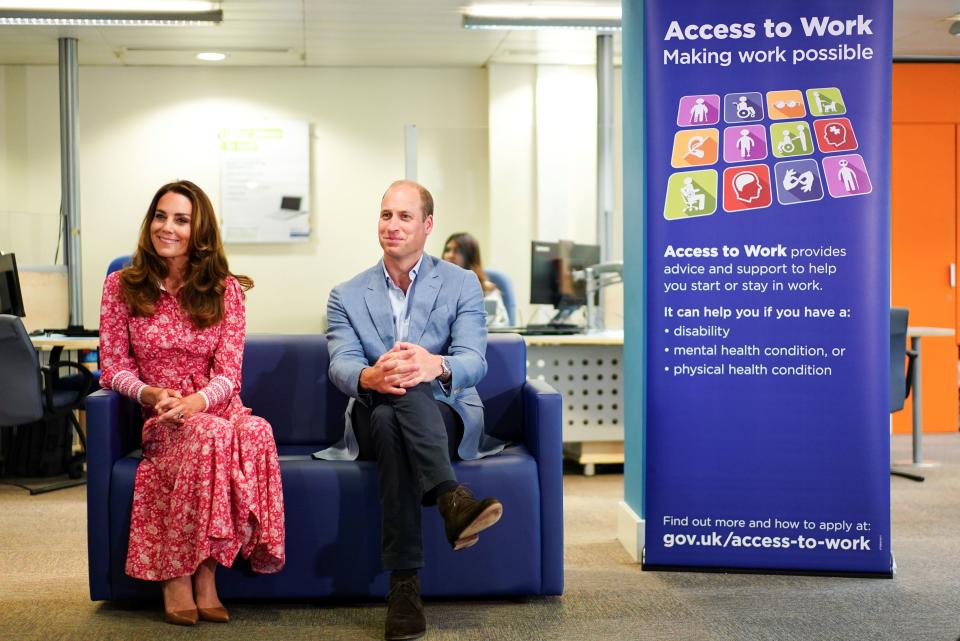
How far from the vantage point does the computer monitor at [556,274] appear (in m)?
6.01

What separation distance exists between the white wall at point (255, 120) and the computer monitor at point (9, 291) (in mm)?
2359

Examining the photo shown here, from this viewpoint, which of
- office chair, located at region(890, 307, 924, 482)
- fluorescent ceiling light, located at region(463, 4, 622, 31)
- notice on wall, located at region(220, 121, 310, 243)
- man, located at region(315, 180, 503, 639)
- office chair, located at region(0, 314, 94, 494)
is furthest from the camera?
notice on wall, located at region(220, 121, 310, 243)

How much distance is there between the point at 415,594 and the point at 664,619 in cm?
72

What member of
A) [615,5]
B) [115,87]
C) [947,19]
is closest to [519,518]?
[615,5]

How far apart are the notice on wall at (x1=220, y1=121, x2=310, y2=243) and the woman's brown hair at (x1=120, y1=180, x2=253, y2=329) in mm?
5045

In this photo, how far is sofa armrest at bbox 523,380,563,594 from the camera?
10.4 feet

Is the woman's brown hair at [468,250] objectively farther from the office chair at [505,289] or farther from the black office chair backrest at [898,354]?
the black office chair backrest at [898,354]

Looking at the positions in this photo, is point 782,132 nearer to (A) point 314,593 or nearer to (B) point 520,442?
(B) point 520,442

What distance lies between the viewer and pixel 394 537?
292 centimetres

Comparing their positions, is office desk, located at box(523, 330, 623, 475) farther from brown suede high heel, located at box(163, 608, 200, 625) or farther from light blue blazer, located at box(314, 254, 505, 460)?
brown suede high heel, located at box(163, 608, 200, 625)

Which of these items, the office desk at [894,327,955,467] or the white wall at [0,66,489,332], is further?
the white wall at [0,66,489,332]

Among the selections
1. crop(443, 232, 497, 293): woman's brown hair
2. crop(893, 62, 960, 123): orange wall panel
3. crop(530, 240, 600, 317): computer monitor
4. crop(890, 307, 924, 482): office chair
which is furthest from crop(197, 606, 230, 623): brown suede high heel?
crop(893, 62, 960, 123): orange wall panel

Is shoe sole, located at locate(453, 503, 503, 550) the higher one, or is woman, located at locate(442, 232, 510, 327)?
woman, located at locate(442, 232, 510, 327)

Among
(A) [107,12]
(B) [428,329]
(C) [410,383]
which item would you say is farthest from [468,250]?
(C) [410,383]
